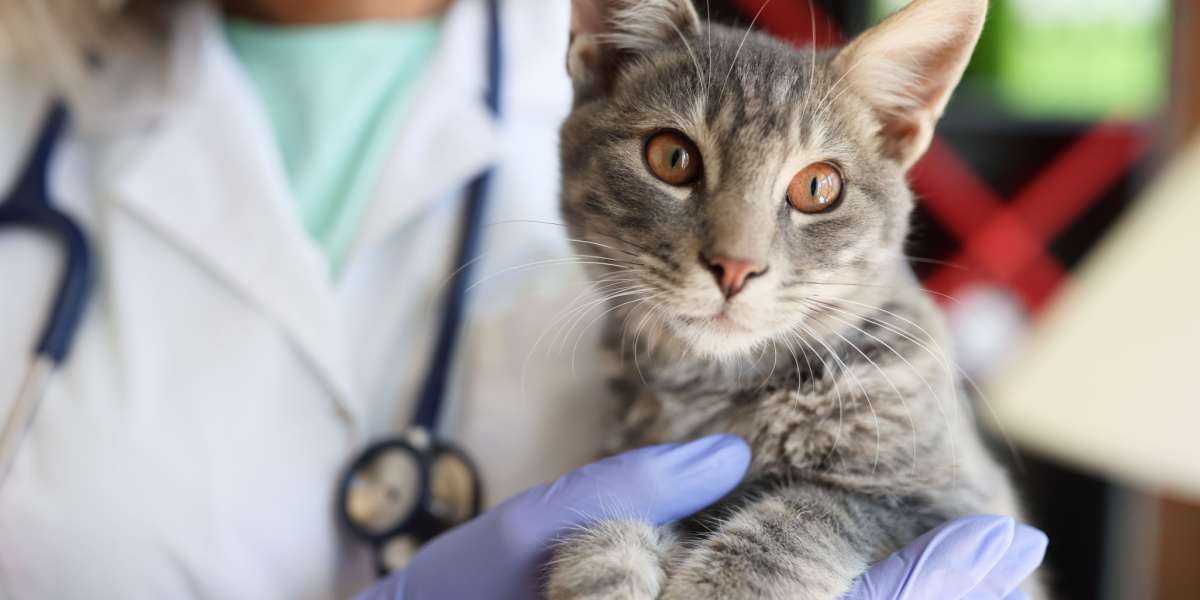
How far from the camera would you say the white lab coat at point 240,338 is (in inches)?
54.7

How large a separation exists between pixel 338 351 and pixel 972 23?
1.07 m

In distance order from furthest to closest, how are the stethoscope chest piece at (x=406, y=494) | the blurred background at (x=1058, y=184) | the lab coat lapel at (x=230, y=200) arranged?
the blurred background at (x=1058, y=184) < the lab coat lapel at (x=230, y=200) < the stethoscope chest piece at (x=406, y=494)

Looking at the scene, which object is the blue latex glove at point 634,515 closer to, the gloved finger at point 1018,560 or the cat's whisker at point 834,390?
the gloved finger at point 1018,560

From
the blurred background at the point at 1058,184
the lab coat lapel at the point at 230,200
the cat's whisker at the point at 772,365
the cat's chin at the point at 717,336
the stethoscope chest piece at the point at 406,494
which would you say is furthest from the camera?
the blurred background at the point at 1058,184

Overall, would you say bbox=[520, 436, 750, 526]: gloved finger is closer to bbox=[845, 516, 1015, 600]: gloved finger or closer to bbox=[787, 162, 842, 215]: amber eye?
bbox=[845, 516, 1015, 600]: gloved finger

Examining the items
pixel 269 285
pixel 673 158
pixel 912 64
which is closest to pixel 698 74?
pixel 673 158

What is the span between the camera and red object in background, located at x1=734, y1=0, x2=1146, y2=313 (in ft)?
10.1

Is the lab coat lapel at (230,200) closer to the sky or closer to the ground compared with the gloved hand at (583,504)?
closer to the sky

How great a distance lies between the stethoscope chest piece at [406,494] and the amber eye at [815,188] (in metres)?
0.66

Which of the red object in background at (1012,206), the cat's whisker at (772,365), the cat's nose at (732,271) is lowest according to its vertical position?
the red object in background at (1012,206)

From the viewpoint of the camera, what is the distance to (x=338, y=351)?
1498 millimetres

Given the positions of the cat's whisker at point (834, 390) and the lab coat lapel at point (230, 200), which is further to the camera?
the lab coat lapel at point (230, 200)

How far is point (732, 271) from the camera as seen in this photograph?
40.1 inches

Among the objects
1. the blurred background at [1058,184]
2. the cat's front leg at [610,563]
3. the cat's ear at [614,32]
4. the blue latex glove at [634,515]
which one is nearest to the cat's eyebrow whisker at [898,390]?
the blue latex glove at [634,515]
